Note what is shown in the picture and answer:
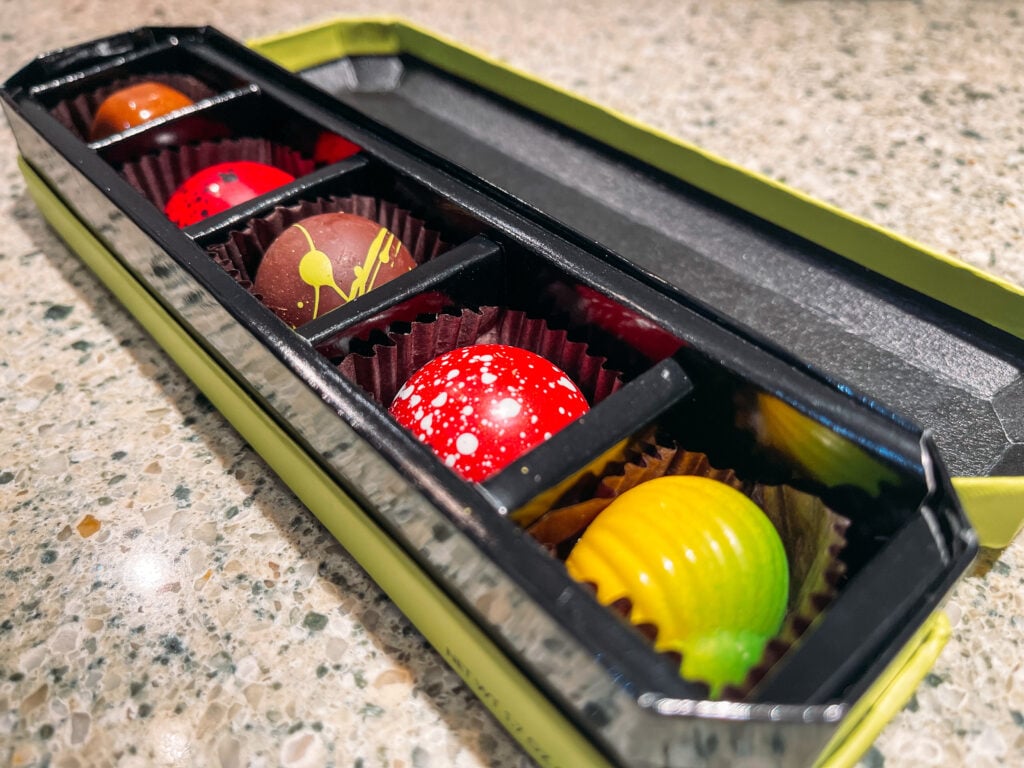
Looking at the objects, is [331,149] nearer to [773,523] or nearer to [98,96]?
[98,96]

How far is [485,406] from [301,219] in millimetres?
399

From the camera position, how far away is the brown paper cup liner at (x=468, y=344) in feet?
2.48

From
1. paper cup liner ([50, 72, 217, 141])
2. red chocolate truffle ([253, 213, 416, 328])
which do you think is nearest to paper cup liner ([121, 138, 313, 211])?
paper cup liner ([50, 72, 217, 141])

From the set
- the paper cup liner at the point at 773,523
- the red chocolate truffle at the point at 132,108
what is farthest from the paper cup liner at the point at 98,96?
the paper cup liner at the point at 773,523

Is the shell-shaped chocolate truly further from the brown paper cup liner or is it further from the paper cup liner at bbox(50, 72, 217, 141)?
the paper cup liner at bbox(50, 72, 217, 141)

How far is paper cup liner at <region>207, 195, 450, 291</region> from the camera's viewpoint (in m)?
0.88

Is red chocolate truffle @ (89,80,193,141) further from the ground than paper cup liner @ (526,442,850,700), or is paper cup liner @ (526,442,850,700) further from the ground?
red chocolate truffle @ (89,80,193,141)

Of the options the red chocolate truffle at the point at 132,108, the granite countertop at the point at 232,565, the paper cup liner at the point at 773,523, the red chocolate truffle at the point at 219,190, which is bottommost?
the granite countertop at the point at 232,565

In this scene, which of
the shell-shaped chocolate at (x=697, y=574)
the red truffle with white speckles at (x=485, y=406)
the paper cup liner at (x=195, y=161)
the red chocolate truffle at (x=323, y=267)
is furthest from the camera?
the paper cup liner at (x=195, y=161)

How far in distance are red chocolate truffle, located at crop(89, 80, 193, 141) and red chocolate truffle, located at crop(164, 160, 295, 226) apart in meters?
0.16

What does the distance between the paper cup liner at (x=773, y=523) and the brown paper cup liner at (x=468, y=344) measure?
0.10m

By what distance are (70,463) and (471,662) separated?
50cm

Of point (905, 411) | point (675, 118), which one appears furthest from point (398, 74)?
point (905, 411)

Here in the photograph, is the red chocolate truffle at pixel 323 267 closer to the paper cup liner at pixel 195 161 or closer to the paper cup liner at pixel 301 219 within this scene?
the paper cup liner at pixel 301 219
